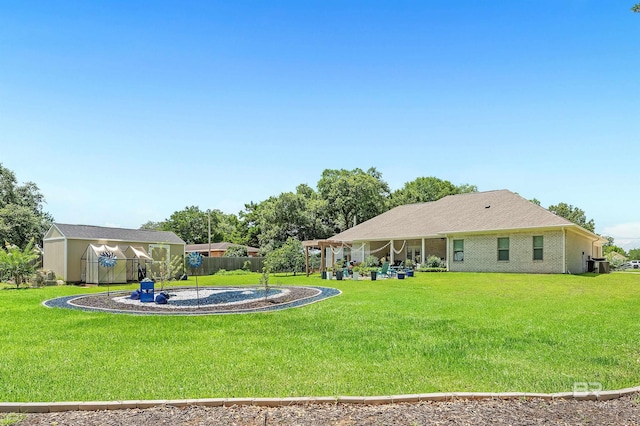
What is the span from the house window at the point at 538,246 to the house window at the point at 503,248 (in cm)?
149

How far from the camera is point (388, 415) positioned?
4012mm

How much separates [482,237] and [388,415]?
23436 mm

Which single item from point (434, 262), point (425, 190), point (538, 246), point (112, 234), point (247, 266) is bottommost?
point (247, 266)

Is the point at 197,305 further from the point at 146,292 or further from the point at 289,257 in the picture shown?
the point at 289,257

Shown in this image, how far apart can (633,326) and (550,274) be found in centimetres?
1500

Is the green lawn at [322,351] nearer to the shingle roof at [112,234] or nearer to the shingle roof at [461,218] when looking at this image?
the shingle roof at [461,218]

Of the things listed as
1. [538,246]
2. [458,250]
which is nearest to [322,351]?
[538,246]

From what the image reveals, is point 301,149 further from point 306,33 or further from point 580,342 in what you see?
point 580,342

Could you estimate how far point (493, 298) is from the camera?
13.3 meters

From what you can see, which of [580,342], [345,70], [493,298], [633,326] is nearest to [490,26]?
[345,70]

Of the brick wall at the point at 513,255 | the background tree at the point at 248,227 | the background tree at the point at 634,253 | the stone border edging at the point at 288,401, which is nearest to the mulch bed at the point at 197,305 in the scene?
the stone border edging at the point at 288,401

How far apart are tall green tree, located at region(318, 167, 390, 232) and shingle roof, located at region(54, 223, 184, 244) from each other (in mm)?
18975

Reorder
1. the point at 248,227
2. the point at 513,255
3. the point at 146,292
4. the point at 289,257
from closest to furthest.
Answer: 1. the point at 146,292
2. the point at 513,255
3. the point at 289,257
4. the point at 248,227

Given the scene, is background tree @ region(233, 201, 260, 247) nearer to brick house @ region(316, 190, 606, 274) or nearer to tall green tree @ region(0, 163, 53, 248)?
tall green tree @ region(0, 163, 53, 248)
